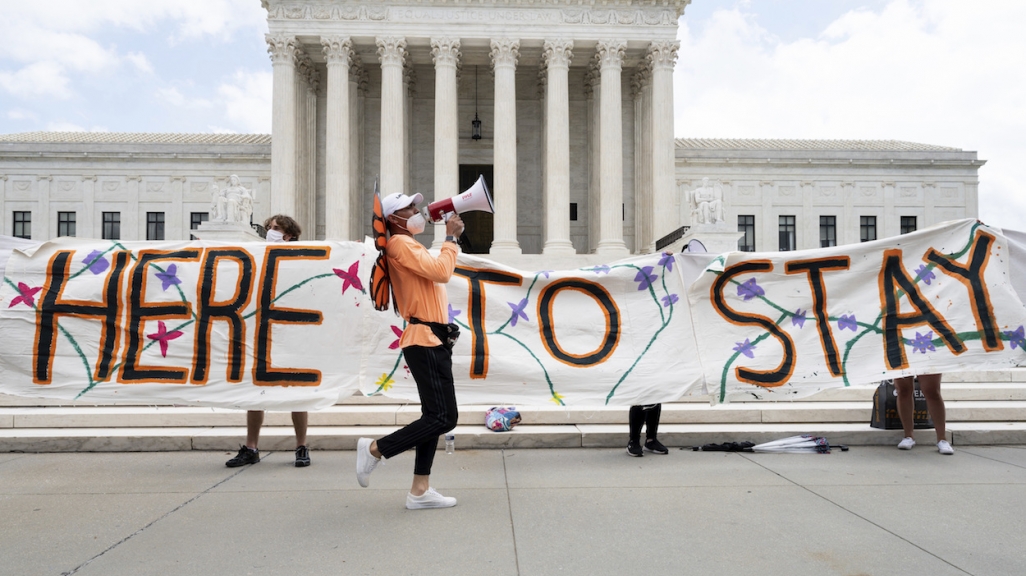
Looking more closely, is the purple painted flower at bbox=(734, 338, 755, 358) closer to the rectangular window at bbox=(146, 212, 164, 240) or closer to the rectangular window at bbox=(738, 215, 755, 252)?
the rectangular window at bbox=(738, 215, 755, 252)

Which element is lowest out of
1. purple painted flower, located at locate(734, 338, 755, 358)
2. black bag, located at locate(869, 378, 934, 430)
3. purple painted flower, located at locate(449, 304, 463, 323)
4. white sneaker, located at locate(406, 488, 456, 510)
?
white sneaker, located at locate(406, 488, 456, 510)

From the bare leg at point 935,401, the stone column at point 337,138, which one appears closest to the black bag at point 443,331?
the bare leg at point 935,401

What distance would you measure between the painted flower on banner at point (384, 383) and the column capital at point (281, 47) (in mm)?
26632

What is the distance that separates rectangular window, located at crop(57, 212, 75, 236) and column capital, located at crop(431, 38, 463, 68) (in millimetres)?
21242

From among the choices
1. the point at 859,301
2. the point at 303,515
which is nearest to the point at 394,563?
the point at 303,515

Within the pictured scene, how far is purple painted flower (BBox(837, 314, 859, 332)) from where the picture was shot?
6676mm

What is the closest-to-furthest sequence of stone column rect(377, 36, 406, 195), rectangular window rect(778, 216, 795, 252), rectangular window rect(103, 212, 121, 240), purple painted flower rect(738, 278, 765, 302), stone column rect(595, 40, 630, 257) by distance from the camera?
purple painted flower rect(738, 278, 765, 302) → stone column rect(377, 36, 406, 195) → stone column rect(595, 40, 630, 257) → rectangular window rect(103, 212, 121, 240) → rectangular window rect(778, 216, 795, 252)

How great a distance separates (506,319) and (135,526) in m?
3.64

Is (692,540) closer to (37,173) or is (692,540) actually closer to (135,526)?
(135,526)

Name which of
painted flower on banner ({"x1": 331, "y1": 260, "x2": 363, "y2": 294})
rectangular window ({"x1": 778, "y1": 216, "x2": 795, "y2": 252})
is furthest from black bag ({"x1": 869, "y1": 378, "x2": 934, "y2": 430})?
rectangular window ({"x1": 778, "y1": 216, "x2": 795, "y2": 252})

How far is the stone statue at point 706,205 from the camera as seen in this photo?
2619 centimetres

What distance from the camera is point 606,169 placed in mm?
29891

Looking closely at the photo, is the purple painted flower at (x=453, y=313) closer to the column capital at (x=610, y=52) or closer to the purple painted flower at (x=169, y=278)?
the purple painted flower at (x=169, y=278)

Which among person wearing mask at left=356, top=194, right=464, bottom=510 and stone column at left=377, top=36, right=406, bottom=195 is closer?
person wearing mask at left=356, top=194, right=464, bottom=510
